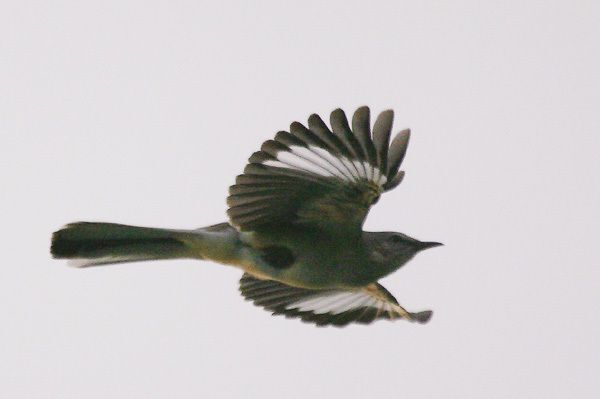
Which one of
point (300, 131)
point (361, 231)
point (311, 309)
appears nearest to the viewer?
point (300, 131)

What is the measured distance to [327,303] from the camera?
8.92 metres

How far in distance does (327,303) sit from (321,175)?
1.76m

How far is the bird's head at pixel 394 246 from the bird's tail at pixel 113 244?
119 cm

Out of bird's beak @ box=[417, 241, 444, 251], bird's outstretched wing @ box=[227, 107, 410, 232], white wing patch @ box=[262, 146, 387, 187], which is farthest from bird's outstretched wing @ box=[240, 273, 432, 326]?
white wing patch @ box=[262, 146, 387, 187]

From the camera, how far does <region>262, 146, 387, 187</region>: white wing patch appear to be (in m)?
7.29

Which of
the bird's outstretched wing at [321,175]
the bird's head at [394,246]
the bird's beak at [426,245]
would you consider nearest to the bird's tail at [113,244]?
the bird's outstretched wing at [321,175]

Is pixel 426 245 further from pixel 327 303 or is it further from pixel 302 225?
Answer: pixel 327 303

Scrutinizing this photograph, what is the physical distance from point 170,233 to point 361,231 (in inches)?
47.3

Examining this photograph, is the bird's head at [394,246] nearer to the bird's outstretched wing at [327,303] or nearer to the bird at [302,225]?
the bird at [302,225]

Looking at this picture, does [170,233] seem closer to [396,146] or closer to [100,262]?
[100,262]

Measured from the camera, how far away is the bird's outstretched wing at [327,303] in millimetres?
8562

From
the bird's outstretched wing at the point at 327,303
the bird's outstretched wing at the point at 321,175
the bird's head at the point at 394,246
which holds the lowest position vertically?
the bird's outstretched wing at the point at 327,303

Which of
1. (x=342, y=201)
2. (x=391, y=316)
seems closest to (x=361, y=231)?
(x=342, y=201)

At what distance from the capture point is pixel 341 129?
23.9 ft
